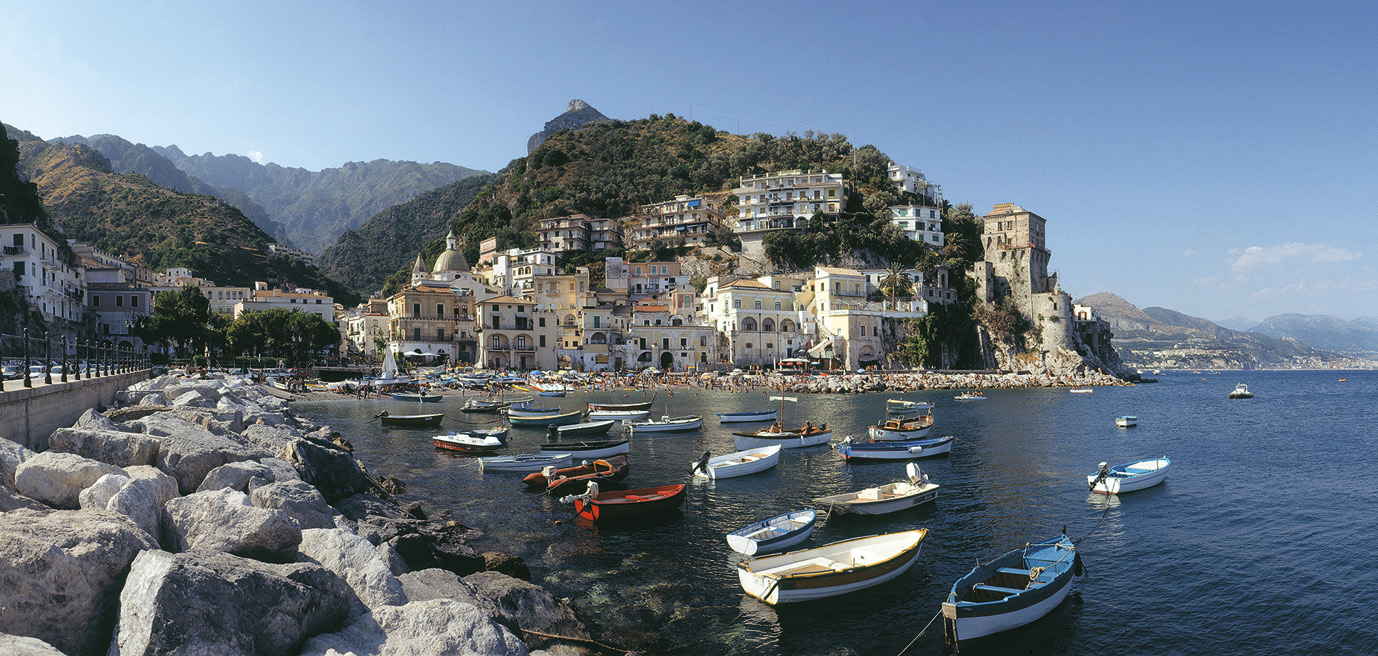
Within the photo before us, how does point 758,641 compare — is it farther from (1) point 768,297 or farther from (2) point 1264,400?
(2) point 1264,400

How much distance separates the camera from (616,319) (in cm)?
8050

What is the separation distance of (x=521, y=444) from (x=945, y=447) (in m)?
20.3

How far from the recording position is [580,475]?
2352cm

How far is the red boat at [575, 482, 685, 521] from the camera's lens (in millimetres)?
19422

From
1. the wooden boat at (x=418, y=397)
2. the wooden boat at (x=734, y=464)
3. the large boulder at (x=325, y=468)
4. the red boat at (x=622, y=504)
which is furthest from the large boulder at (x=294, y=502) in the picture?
the wooden boat at (x=418, y=397)

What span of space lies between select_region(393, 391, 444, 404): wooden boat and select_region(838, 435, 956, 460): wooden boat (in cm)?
3709

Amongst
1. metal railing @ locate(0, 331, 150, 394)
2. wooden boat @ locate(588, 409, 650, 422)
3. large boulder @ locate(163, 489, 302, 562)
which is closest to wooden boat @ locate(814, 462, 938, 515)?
large boulder @ locate(163, 489, 302, 562)

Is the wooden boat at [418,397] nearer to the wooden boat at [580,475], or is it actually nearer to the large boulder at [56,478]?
the wooden boat at [580,475]

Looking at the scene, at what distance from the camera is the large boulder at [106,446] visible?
1098 cm

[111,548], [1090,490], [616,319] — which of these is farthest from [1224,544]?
[616,319]

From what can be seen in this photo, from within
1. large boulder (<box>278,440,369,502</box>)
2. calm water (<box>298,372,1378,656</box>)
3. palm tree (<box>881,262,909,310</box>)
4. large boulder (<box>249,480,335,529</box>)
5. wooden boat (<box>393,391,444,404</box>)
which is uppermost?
palm tree (<box>881,262,909,310</box>)

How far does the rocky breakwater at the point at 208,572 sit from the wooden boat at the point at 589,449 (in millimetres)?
14885

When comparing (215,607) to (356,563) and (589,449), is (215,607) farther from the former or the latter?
(589,449)

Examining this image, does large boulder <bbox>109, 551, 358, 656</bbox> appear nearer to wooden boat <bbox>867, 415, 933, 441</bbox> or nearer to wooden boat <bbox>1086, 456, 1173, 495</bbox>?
wooden boat <bbox>1086, 456, 1173, 495</bbox>
